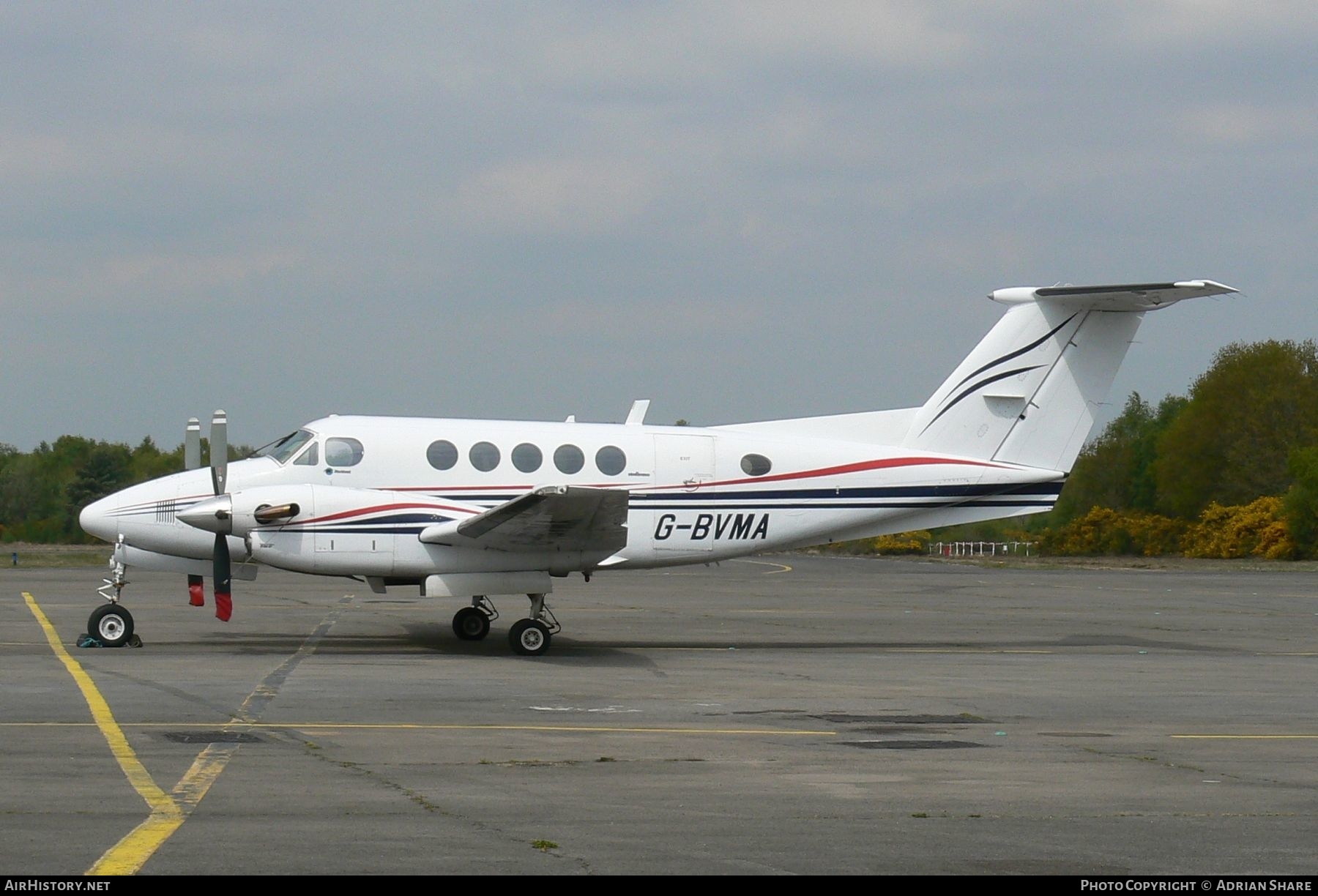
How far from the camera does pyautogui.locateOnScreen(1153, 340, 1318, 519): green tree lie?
2876 inches

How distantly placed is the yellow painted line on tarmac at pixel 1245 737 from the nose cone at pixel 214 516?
10726mm

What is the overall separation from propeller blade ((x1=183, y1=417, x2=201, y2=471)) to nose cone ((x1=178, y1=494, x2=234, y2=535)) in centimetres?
194

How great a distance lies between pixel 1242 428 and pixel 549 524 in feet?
219

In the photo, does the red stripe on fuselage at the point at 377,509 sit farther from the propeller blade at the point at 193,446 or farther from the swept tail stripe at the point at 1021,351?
the swept tail stripe at the point at 1021,351

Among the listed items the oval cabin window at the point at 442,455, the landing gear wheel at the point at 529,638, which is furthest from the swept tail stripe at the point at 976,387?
the oval cabin window at the point at 442,455

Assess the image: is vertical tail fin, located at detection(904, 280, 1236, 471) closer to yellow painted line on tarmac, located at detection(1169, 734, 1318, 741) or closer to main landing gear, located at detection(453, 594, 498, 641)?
main landing gear, located at detection(453, 594, 498, 641)

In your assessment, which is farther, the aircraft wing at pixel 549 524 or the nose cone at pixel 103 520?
the nose cone at pixel 103 520

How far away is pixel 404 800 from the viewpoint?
807 centimetres

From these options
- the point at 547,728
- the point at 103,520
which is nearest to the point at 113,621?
the point at 103,520

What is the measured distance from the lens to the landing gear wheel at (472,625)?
752 inches

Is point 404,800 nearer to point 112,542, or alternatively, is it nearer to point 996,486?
point 112,542

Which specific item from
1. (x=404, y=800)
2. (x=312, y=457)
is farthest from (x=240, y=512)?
(x=404, y=800)
